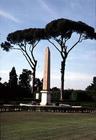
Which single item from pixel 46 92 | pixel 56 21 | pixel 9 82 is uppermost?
pixel 56 21

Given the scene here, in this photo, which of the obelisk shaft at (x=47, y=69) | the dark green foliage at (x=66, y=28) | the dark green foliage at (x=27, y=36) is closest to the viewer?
the obelisk shaft at (x=47, y=69)

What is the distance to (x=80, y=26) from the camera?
4038 cm

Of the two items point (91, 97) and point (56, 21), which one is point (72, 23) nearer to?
point (56, 21)

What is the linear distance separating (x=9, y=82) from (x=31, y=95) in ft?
39.8

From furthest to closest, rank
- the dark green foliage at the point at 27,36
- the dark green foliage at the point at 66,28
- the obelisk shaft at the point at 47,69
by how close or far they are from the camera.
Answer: the dark green foliage at the point at 27,36
the dark green foliage at the point at 66,28
the obelisk shaft at the point at 47,69

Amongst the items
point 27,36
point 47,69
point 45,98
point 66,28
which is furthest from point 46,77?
point 27,36

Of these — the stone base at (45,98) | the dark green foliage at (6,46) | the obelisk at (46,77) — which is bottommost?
the stone base at (45,98)

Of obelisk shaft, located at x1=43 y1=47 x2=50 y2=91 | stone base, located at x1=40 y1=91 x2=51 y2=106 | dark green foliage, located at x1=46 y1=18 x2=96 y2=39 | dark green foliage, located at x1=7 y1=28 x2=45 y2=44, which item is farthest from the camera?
dark green foliage, located at x1=7 y1=28 x2=45 y2=44

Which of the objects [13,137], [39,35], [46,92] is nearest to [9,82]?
[39,35]

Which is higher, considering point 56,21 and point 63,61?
point 56,21

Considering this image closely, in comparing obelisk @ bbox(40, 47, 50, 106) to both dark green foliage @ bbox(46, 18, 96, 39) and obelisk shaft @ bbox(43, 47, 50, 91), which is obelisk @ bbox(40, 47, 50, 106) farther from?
dark green foliage @ bbox(46, 18, 96, 39)

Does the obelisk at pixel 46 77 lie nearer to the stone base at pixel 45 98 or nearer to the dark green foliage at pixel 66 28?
the stone base at pixel 45 98

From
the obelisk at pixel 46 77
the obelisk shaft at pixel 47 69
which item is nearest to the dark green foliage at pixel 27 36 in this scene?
the obelisk at pixel 46 77

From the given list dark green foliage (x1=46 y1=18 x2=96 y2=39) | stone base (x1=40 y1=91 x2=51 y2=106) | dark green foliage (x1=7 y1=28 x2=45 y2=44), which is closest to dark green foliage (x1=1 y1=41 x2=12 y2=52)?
dark green foliage (x1=7 y1=28 x2=45 y2=44)
